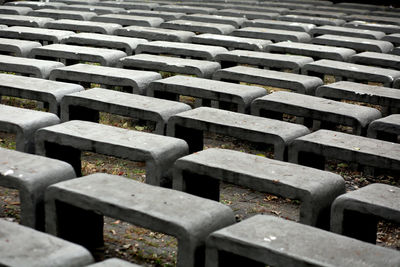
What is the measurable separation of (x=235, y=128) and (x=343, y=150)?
2.62ft

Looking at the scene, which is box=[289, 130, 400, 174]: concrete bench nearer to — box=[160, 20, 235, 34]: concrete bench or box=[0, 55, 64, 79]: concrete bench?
box=[0, 55, 64, 79]: concrete bench

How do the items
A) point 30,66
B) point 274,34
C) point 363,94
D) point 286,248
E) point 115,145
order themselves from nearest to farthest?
point 286,248 < point 115,145 < point 363,94 < point 30,66 < point 274,34

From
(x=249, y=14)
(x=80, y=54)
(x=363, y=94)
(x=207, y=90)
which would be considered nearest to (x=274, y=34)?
(x=249, y=14)

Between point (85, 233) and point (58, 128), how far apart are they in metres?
1.03

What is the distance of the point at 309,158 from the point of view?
194 inches

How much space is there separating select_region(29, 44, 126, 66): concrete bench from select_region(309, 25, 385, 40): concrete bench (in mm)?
3236

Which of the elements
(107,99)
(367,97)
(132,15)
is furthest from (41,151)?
(132,15)

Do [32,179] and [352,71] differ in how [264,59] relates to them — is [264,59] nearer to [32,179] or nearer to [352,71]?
[352,71]

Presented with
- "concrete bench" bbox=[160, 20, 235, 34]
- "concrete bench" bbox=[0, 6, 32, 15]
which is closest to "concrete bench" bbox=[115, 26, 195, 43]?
"concrete bench" bbox=[160, 20, 235, 34]

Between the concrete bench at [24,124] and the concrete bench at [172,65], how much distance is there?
1983 mm

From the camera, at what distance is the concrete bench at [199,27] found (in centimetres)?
918

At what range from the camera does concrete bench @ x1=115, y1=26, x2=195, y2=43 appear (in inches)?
333

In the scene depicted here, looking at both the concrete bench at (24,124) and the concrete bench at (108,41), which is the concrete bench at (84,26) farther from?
the concrete bench at (24,124)

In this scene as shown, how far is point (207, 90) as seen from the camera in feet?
19.6
